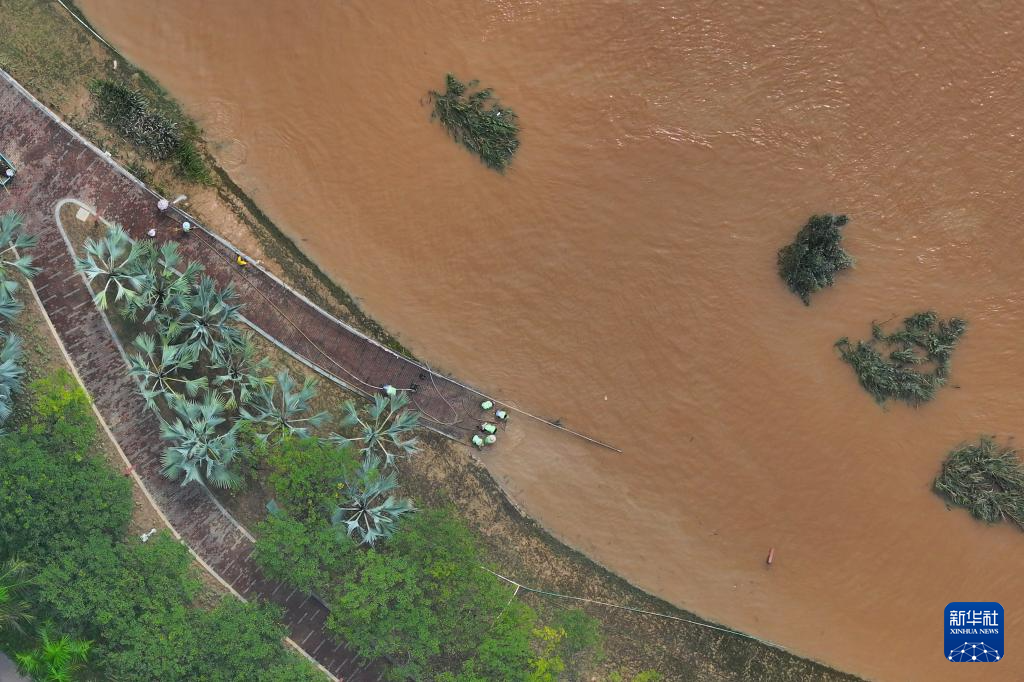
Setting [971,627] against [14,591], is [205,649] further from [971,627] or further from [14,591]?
[971,627]

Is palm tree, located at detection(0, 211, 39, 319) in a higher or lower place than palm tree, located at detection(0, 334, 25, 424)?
higher

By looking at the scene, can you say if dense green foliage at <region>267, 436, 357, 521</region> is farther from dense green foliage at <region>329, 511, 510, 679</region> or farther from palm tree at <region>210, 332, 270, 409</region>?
dense green foliage at <region>329, 511, 510, 679</region>

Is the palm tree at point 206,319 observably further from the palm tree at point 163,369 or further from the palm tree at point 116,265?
the palm tree at point 116,265

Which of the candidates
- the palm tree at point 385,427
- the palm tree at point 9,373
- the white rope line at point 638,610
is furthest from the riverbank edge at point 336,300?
the palm tree at point 9,373

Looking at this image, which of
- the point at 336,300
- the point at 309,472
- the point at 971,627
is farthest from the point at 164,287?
the point at 971,627

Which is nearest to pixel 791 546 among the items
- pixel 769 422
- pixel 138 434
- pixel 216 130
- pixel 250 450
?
pixel 769 422

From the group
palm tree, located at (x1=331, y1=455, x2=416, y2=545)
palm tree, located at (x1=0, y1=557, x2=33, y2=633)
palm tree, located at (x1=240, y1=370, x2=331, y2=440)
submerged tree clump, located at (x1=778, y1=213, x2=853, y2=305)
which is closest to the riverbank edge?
palm tree, located at (x1=331, y1=455, x2=416, y2=545)

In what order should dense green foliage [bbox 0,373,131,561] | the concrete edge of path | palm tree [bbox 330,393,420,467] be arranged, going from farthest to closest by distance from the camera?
the concrete edge of path < palm tree [bbox 330,393,420,467] < dense green foliage [bbox 0,373,131,561]
